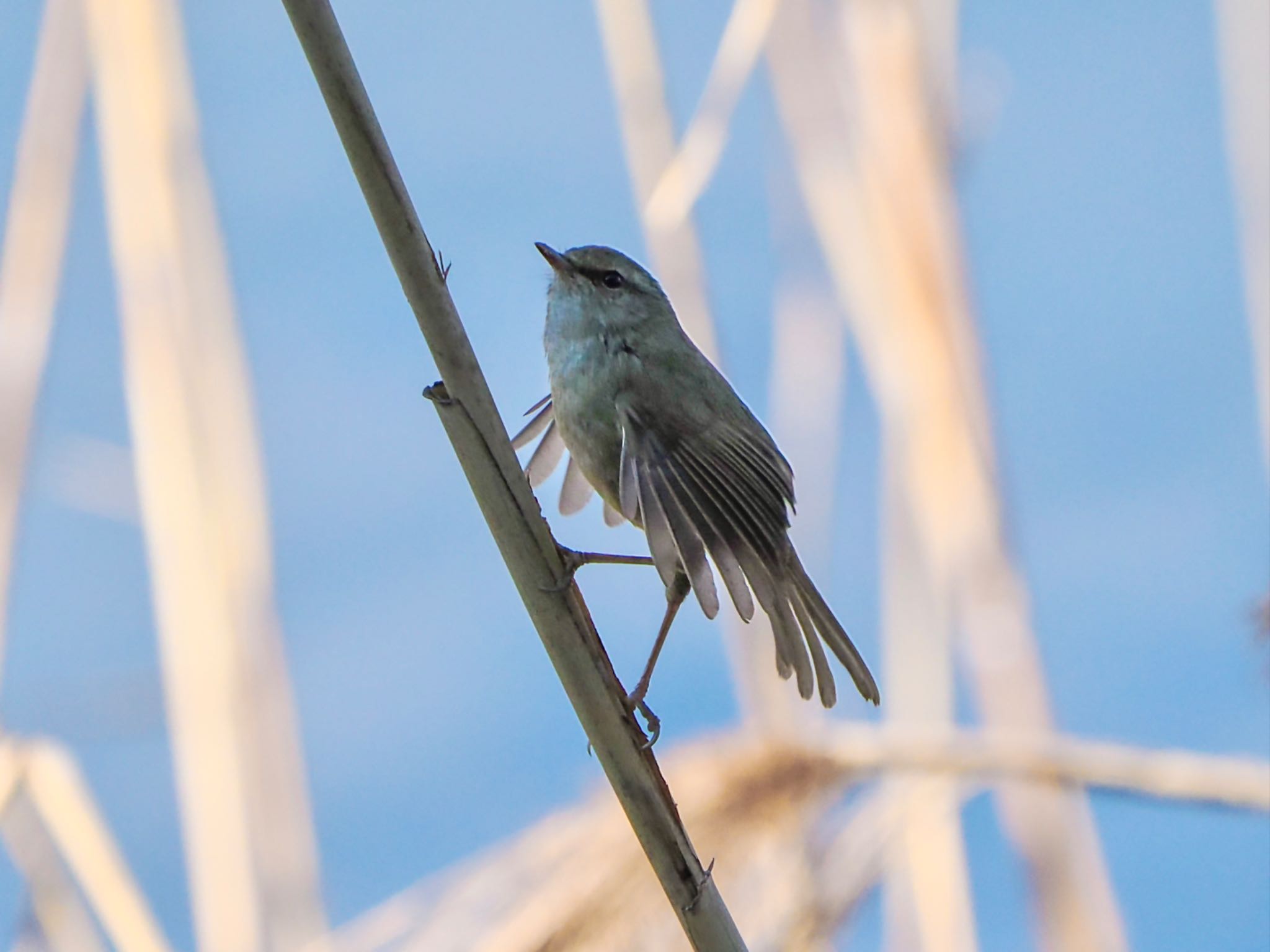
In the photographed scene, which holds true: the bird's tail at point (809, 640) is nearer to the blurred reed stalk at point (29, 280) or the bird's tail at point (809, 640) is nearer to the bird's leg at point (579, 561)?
the bird's leg at point (579, 561)

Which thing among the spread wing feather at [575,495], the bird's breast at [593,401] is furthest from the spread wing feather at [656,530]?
the spread wing feather at [575,495]

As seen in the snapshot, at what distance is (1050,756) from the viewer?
7.45ft

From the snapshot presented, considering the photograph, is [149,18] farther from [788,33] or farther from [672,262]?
[788,33]

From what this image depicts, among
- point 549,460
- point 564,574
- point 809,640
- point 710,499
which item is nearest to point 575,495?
point 549,460

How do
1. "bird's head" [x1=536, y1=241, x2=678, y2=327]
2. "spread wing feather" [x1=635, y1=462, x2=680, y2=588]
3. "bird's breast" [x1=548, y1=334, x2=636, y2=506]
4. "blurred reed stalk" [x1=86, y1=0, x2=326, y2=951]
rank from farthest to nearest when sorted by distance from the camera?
"blurred reed stalk" [x1=86, y1=0, x2=326, y2=951] → "bird's head" [x1=536, y1=241, x2=678, y2=327] → "bird's breast" [x1=548, y1=334, x2=636, y2=506] → "spread wing feather" [x1=635, y1=462, x2=680, y2=588]

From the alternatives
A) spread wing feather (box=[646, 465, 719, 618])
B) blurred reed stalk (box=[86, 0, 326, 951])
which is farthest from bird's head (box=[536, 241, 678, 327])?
blurred reed stalk (box=[86, 0, 326, 951])

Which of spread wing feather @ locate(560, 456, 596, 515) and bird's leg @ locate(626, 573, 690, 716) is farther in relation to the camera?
spread wing feather @ locate(560, 456, 596, 515)

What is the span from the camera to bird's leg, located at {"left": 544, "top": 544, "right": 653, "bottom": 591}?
1.31 meters

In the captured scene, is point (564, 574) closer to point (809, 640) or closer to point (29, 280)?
point (809, 640)

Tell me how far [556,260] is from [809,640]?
94 centimetres

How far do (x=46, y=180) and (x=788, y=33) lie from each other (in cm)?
173

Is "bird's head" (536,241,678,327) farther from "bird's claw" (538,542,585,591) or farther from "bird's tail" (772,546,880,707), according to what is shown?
"bird's claw" (538,542,585,591)

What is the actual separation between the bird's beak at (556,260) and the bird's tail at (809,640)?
0.71 meters

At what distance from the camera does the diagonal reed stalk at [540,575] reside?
117cm
